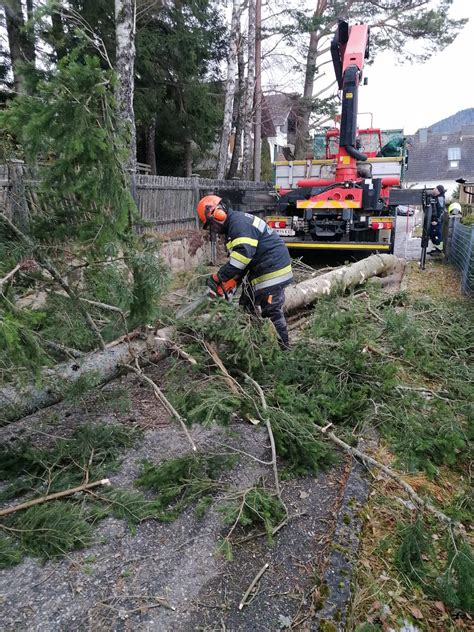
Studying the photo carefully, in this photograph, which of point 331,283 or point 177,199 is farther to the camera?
point 177,199

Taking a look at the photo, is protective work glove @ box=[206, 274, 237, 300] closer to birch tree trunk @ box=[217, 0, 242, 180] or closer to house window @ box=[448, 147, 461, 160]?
birch tree trunk @ box=[217, 0, 242, 180]

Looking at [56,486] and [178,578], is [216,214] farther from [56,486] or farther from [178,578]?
[178,578]

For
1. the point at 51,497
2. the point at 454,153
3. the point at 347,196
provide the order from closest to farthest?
the point at 51,497
the point at 347,196
the point at 454,153

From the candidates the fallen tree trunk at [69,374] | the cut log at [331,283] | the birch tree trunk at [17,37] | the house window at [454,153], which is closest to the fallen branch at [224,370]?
the fallen tree trunk at [69,374]

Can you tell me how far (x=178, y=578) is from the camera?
2182 mm

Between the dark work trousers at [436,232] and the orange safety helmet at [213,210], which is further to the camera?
the dark work trousers at [436,232]

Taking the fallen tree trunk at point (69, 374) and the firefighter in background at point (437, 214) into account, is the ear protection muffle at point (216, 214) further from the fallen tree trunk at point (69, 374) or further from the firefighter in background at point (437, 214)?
the firefighter in background at point (437, 214)

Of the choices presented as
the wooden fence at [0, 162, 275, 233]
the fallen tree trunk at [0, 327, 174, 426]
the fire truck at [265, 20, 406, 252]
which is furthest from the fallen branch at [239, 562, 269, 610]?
the fire truck at [265, 20, 406, 252]

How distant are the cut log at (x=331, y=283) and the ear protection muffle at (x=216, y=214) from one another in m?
1.54

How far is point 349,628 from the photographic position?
1887 mm

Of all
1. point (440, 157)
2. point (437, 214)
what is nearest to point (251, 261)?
point (437, 214)

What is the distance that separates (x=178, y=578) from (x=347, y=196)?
704 centimetres

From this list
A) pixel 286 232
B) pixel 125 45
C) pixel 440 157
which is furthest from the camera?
pixel 440 157

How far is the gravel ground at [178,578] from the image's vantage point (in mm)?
1971
